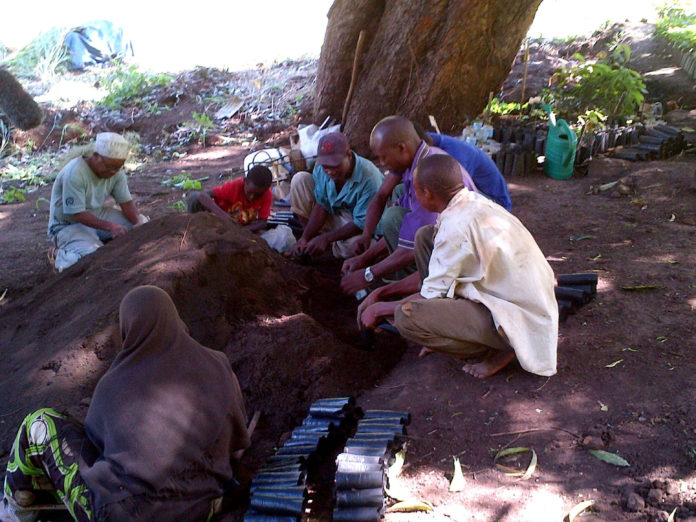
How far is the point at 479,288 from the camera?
304cm

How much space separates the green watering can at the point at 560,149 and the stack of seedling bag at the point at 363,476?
495cm

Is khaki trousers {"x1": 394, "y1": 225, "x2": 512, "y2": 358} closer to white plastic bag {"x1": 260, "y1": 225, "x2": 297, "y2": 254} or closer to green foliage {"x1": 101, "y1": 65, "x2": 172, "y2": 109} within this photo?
white plastic bag {"x1": 260, "y1": 225, "x2": 297, "y2": 254}

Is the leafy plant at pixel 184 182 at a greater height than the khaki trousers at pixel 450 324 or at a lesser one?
lesser

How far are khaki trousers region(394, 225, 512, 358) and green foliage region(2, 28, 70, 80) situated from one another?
13.1m

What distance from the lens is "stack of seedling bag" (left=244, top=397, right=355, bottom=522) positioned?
2.35 metres

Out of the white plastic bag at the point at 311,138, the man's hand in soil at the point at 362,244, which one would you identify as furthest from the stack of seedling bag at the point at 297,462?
the white plastic bag at the point at 311,138

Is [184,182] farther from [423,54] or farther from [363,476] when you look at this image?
[363,476]

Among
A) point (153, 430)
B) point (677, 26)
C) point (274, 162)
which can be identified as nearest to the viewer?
point (153, 430)

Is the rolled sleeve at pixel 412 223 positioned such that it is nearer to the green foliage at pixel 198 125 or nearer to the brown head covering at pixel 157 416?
the brown head covering at pixel 157 416

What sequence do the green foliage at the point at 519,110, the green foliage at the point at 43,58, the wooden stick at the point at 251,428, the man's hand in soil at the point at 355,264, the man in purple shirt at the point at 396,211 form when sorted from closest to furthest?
the wooden stick at the point at 251,428, the man in purple shirt at the point at 396,211, the man's hand in soil at the point at 355,264, the green foliage at the point at 519,110, the green foliage at the point at 43,58

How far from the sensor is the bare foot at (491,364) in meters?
3.14

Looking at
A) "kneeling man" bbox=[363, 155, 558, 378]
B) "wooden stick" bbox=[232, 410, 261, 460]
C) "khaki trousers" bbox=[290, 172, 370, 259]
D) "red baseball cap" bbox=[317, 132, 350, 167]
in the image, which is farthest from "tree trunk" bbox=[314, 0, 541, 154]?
"wooden stick" bbox=[232, 410, 261, 460]

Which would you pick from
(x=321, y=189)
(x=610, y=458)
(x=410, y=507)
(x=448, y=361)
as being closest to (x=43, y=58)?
(x=321, y=189)

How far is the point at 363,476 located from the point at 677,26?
11.5m
